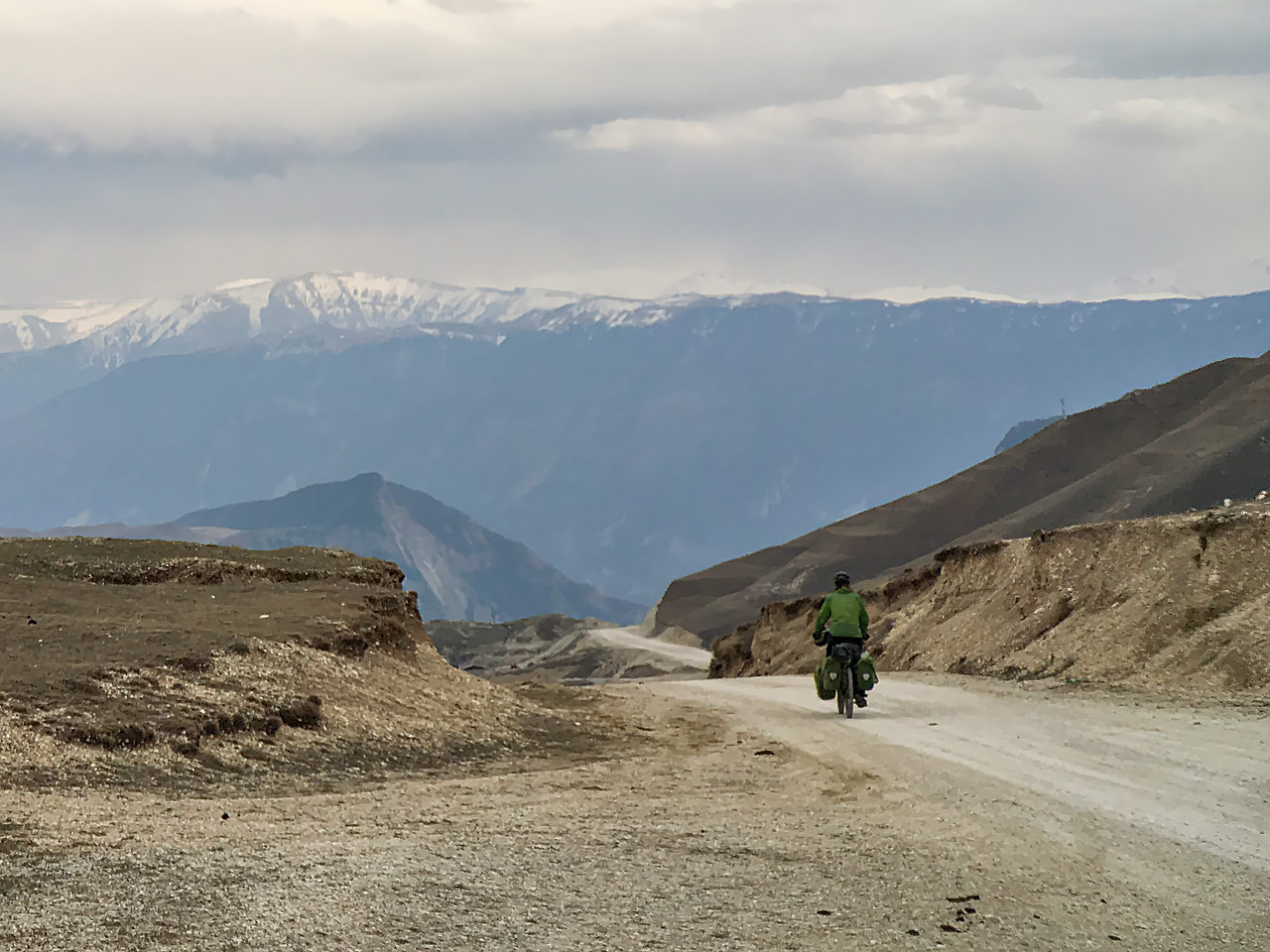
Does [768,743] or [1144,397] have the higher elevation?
[1144,397]

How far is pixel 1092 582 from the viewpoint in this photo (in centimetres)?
2730

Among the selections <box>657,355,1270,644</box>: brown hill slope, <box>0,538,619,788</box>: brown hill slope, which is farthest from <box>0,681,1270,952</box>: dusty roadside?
<box>657,355,1270,644</box>: brown hill slope

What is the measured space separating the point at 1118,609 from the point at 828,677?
7802 mm

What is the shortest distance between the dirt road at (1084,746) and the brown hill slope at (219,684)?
3.94 meters

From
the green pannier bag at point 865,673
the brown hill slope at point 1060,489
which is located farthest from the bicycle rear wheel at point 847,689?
the brown hill slope at point 1060,489

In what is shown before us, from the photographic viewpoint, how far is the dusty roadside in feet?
24.7

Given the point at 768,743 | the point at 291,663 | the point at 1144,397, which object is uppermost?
the point at 1144,397

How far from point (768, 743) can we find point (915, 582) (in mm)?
33463

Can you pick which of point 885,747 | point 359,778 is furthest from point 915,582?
point 359,778

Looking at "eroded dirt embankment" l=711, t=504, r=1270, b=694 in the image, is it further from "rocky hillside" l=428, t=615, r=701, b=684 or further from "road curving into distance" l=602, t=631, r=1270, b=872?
"rocky hillside" l=428, t=615, r=701, b=684

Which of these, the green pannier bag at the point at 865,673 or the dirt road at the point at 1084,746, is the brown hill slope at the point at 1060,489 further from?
the green pannier bag at the point at 865,673

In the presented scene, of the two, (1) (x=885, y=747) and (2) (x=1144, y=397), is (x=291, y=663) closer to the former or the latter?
(1) (x=885, y=747)

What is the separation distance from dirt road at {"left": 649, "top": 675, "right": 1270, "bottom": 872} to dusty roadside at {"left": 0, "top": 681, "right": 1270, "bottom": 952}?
0.58 metres

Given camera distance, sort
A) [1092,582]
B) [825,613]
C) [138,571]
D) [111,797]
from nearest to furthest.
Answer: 1. [111,797]
2. [825,613]
3. [138,571]
4. [1092,582]
